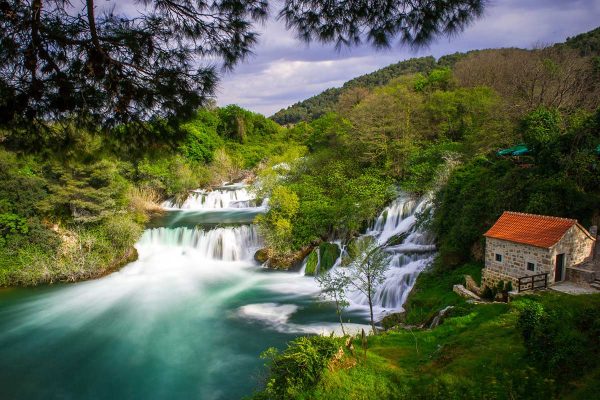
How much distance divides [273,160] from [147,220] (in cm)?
1513

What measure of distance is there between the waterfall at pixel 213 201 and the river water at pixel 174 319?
815 centimetres

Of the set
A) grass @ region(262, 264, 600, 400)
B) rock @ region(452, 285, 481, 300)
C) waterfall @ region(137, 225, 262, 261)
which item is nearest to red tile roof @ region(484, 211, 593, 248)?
rock @ region(452, 285, 481, 300)

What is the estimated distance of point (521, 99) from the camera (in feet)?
68.8

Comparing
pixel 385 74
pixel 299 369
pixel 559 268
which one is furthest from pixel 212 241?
pixel 385 74

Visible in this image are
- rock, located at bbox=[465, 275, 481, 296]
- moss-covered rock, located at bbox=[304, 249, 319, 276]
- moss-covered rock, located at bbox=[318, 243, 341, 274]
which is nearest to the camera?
rock, located at bbox=[465, 275, 481, 296]

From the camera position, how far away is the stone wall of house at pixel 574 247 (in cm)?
1183

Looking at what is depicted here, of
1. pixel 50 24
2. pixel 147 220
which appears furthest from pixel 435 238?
pixel 147 220

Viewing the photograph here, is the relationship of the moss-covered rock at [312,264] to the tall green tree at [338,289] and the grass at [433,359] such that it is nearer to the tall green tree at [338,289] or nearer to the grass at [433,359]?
the tall green tree at [338,289]

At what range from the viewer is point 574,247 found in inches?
477

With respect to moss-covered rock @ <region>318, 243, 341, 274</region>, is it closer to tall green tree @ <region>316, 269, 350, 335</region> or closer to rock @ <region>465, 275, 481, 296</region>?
tall green tree @ <region>316, 269, 350, 335</region>

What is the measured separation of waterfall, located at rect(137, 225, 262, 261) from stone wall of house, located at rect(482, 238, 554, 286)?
1348cm

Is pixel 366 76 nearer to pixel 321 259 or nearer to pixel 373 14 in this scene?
pixel 321 259

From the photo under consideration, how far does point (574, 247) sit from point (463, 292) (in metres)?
3.59

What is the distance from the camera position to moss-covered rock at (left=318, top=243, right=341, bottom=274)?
65.6 feet
